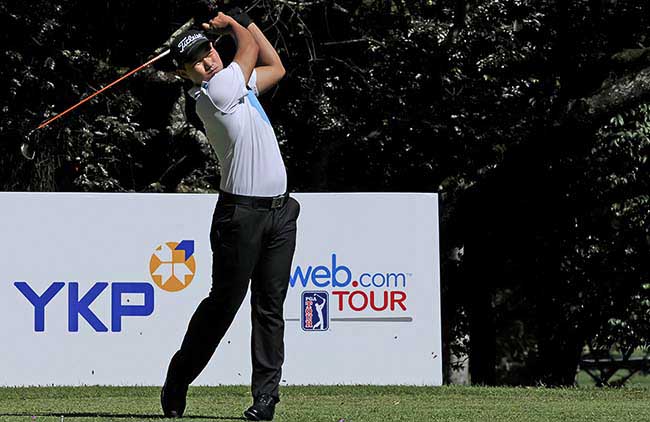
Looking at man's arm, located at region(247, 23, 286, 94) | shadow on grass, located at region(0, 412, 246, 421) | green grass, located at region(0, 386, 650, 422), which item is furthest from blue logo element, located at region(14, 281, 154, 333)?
man's arm, located at region(247, 23, 286, 94)

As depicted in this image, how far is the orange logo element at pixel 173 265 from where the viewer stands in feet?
35.0

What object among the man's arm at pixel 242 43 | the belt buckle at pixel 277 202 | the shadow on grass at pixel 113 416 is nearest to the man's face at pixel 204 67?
the man's arm at pixel 242 43

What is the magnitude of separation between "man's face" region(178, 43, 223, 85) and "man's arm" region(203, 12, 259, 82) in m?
0.14

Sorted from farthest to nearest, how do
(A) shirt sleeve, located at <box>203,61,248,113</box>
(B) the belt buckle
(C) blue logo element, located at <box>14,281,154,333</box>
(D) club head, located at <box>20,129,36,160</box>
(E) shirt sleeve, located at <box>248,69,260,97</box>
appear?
(D) club head, located at <box>20,129,36,160</box> < (C) blue logo element, located at <box>14,281,154,333</box> < (E) shirt sleeve, located at <box>248,69,260,97</box> < (B) the belt buckle < (A) shirt sleeve, located at <box>203,61,248,113</box>

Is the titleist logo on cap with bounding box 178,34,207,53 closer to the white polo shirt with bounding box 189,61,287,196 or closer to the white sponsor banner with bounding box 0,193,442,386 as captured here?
the white polo shirt with bounding box 189,61,287,196

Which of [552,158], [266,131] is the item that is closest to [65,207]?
[266,131]

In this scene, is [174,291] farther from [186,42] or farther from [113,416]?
[186,42]

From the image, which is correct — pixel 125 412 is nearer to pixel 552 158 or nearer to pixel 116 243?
pixel 116 243

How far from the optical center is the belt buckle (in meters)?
6.29

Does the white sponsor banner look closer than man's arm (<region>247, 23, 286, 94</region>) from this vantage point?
No

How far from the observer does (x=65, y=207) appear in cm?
1068

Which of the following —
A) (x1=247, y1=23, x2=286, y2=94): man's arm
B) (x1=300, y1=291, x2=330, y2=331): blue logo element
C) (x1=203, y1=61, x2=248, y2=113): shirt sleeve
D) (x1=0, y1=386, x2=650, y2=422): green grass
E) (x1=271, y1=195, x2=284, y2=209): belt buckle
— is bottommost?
(x1=0, y1=386, x2=650, y2=422): green grass

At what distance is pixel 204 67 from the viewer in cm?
628

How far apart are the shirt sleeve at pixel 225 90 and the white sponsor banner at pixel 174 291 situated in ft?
14.9
